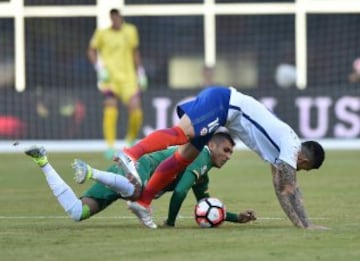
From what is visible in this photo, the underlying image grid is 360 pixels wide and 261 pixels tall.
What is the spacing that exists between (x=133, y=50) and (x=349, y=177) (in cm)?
630

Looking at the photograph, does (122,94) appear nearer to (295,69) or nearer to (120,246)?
(295,69)

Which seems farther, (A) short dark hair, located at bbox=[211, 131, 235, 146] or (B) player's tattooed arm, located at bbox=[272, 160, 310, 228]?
(A) short dark hair, located at bbox=[211, 131, 235, 146]

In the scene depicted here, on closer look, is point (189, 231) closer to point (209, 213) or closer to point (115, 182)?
point (209, 213)

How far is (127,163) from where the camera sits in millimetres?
11023


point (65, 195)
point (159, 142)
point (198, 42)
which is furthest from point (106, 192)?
point (198, 42)

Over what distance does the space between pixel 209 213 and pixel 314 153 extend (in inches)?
44.4

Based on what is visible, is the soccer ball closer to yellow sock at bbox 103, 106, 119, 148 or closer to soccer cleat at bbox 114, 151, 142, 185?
soccer cleat at bbox 114, 151, 142, 185

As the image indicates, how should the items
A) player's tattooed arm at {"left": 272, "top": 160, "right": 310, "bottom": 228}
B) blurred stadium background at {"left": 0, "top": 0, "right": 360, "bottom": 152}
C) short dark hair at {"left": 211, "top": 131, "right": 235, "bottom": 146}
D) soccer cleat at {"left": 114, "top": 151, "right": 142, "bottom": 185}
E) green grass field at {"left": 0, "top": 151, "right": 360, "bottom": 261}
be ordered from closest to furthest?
green grass field at {"left": 0, "top": 151, "right": 360, "bottom": 261} < player's tattooed arm at {"left": 272, "top": 160, "right": 310, "bottom": 228} < soccer cleat at {"left": 114, "top": 151, "right": 142, "bottom": 185} < short dark hair at {"left": 211, "top": 131, "right": 235, "bottom": 146} < blurred stadium background at {"left": 0, "top": 0, "right": 360, "bottom": 152}

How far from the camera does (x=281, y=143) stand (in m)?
11.0

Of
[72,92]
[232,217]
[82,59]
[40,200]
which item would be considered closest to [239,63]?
[82,59]

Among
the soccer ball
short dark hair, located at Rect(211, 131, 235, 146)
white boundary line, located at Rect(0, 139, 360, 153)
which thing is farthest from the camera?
white boundary line, located at Rect(0, 139, 360, 153)

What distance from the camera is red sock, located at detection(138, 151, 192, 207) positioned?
36.9ft

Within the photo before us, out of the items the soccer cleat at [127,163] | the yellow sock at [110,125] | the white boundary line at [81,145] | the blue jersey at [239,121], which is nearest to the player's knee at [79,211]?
the soccer cleat at [127,163]

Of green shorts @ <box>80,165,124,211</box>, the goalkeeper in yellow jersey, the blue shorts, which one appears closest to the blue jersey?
the blue shorts
